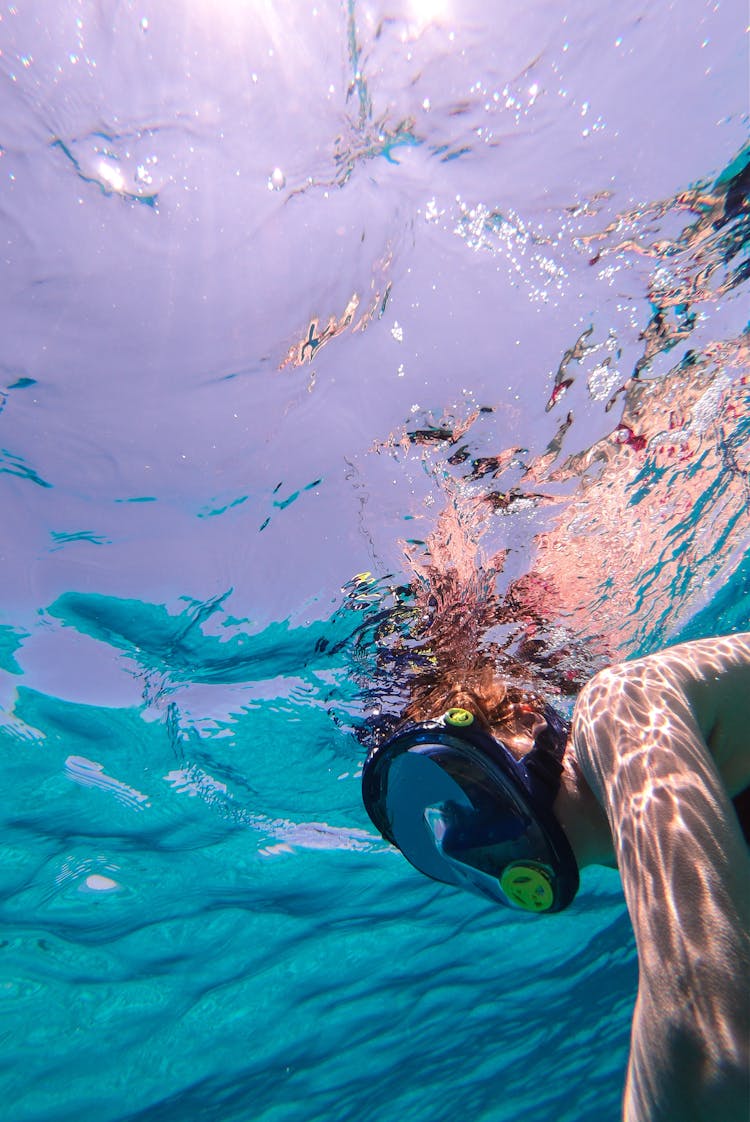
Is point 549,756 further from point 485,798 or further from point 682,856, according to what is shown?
point 682,856

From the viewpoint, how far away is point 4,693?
24.6 feet

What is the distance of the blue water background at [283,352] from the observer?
3.49 m

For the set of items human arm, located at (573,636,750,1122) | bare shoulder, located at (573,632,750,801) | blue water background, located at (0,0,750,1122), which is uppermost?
blue water background, located at (0,0,750,1122)

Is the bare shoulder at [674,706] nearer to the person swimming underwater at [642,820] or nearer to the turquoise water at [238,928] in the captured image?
the person swimming underwater at [642,820]

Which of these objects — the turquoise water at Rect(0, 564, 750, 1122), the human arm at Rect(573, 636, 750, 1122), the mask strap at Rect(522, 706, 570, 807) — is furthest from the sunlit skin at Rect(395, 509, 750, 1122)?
the turquoise water at Rect(0, 564, 750, 1122)

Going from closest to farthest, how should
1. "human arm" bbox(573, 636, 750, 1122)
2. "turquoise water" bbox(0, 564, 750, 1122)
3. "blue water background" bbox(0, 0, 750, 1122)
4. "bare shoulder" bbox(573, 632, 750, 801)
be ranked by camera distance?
1. "human arm" bbox(573, 636, 750, 1122)
2. "bare shoulder" bbox(573, 632, 750, 801)
3. "blue water background" bbox(0, 0, 750, 1122)
4. "turquoise water" bbox(0, 564, 750, 1122)

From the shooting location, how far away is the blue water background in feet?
11.5

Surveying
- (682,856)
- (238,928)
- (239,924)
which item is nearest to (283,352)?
(682,856)

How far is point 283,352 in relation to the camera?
471 cm

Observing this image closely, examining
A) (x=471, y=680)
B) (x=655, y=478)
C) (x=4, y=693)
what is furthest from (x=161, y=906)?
(x=655, y=478)

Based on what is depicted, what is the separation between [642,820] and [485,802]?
1601 millimetres

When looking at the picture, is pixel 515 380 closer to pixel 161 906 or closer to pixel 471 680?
pixel 471 680

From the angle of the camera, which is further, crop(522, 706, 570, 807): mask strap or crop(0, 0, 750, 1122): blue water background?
crop(0, 0, 750, 1122): blue water background

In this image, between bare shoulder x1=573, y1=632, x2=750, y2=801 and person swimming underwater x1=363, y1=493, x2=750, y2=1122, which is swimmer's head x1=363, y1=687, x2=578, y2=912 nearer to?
person swimming underwater x1=363, y1=493, x2=750, y2=1122
